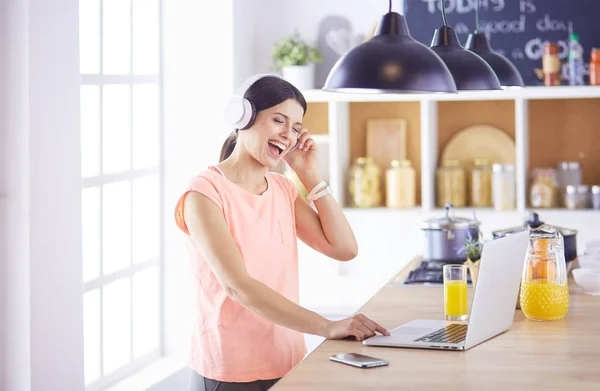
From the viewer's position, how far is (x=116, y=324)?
3.71m

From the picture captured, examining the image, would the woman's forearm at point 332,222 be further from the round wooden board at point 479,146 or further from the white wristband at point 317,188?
the round wooden board at point 479,146

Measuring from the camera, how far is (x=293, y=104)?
2.44m

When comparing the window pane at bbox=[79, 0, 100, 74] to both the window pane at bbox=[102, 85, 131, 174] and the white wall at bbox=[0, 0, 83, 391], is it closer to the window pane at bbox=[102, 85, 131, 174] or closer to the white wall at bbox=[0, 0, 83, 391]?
the window pane at bbox=[102, 85, 131, 174]

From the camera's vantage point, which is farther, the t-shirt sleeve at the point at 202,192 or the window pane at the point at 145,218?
the window pane at the point at 145,218

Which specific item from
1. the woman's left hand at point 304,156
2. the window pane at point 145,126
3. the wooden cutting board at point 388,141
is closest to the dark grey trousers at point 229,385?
the woman's left hand at point 304,156

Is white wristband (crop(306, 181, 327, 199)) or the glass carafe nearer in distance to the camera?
the glass carafe

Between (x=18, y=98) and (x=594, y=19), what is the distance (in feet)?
9.67

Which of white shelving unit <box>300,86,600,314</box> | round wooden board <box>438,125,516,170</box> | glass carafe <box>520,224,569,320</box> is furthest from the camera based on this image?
round wooden board <box>438,125,516,170</box>

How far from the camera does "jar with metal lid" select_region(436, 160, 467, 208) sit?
4.55 meters

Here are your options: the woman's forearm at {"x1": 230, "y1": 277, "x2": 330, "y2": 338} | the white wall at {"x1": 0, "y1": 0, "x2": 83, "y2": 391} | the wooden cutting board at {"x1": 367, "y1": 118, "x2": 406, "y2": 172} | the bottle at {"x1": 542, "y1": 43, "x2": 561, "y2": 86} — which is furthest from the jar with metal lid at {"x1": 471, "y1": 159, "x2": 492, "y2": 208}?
the woman's forearm at {"x1": 230, "y1": 277, "x2": 330, "y2": 338}

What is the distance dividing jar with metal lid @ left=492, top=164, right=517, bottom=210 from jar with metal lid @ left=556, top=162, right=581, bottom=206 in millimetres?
248

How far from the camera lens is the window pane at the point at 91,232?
344 cm

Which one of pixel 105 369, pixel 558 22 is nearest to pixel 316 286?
pixel 105 369

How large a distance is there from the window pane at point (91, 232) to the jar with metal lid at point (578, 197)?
7.42ft
